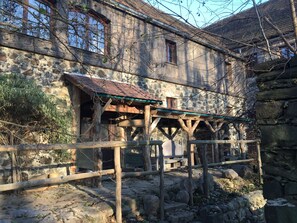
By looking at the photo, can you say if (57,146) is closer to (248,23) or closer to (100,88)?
(100,88)

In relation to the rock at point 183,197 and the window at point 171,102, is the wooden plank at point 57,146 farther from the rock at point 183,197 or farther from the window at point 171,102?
the window at point 171,102

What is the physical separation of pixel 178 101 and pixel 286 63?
29.4ft

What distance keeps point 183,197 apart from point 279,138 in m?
3.30

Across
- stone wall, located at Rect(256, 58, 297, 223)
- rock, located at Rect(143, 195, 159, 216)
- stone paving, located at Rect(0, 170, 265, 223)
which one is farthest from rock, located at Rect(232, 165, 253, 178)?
stone wall, located at Rect(256, 58, 297, 223)

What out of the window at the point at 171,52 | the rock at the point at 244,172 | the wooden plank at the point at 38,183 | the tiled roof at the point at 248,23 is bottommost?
the rock at the point at 244,172

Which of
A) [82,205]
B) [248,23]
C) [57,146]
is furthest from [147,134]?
[57,146]

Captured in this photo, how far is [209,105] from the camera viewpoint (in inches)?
549

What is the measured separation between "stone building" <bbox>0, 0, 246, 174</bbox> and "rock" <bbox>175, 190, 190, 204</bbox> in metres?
2.23

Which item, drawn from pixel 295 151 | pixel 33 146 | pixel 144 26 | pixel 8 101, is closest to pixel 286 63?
pixel 295 151

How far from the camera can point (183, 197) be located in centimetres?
596

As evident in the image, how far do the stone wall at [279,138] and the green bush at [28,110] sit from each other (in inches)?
174

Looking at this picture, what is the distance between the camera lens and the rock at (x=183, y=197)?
19.5 feet

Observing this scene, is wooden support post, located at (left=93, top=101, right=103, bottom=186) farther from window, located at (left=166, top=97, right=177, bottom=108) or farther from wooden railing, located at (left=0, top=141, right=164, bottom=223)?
window, located at (left=166, top=97, right=177, bottom=108)

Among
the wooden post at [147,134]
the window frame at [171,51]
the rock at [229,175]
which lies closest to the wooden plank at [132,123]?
the wooden post at [147,134]
